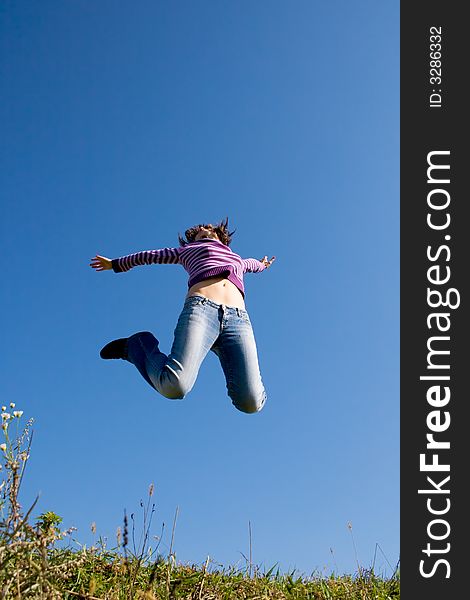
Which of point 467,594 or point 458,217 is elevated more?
point 458,217

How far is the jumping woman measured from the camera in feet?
17.0

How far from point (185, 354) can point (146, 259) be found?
4.09ft

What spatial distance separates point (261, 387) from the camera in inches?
215

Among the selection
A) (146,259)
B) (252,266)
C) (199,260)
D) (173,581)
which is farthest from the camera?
(252,266)

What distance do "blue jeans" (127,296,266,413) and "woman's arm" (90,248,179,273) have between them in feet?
2.23

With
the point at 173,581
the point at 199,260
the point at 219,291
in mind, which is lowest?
the point at 173,581

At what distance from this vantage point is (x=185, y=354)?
5.16m

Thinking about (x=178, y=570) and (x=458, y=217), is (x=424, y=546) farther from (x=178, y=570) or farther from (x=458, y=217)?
(x=458, y=217)

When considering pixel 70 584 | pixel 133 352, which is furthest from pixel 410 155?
pixel 70 584

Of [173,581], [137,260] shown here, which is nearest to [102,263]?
[137,260]

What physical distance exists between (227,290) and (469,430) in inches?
92.2

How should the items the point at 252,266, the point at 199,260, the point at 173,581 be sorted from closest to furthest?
the point at 173,581 < the point at 199,260 < the point at 252,266

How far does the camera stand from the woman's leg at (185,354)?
510 centimetres

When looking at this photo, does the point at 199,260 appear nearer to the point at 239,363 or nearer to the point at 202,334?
the point at 202,334
